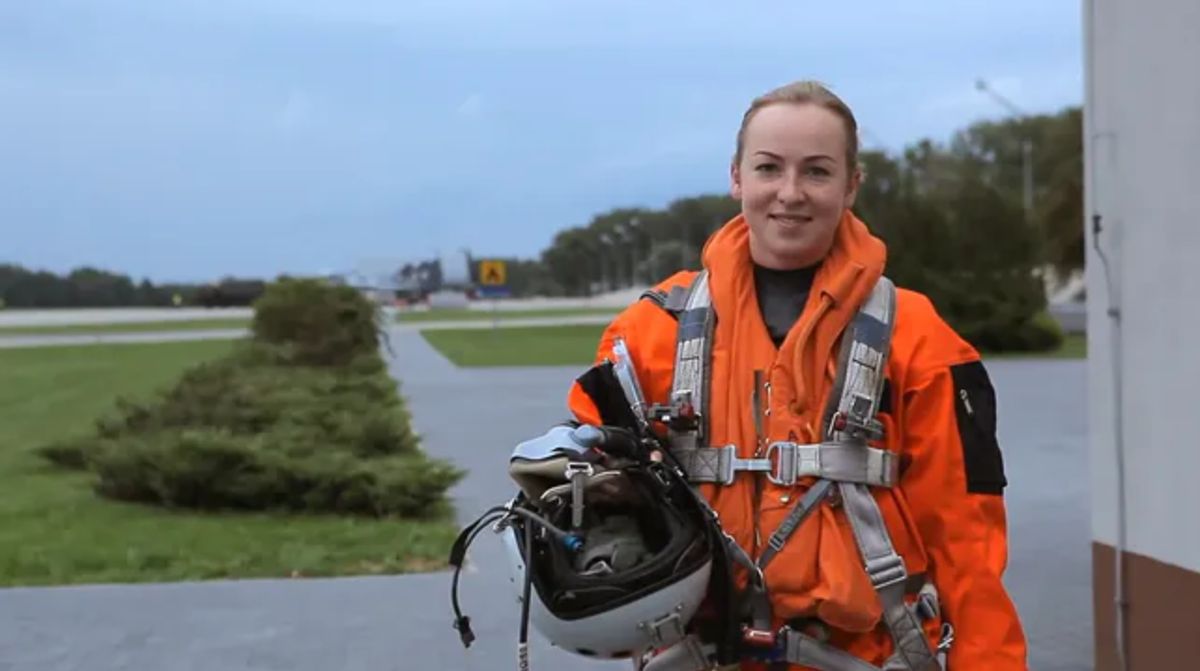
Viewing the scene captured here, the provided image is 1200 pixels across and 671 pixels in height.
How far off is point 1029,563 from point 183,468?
6.06 metres

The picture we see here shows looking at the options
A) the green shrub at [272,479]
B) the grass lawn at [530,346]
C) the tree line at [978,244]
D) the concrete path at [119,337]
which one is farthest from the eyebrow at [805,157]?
the concrete path at [119,337]

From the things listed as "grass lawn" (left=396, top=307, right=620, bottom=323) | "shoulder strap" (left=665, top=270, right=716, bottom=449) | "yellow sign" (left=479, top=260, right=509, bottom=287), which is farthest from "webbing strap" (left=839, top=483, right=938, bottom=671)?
"grass lawn" (left=396, top=307, right=620, bottom=323)

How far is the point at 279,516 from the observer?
35.4 ft

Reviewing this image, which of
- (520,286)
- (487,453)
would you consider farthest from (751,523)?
(520,286)

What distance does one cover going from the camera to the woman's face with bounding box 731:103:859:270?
94.3 inches

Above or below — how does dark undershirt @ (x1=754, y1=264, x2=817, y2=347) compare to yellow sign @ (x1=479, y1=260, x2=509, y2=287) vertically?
above

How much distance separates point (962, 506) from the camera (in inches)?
92.8

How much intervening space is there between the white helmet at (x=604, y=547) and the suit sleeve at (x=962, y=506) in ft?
1.21

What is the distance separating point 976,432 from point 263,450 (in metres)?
9.39

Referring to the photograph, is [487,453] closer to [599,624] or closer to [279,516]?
[279,516]

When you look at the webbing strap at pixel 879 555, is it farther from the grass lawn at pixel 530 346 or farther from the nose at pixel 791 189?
the grass lawn at pixel 530 346

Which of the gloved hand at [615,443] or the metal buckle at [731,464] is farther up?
the gloved hand at [615,443]

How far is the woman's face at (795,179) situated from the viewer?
2395mm

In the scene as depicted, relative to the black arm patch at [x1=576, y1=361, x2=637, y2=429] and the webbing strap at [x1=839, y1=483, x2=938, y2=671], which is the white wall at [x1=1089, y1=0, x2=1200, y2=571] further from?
the black arm patch at [x1=576, y1=361, x2=637, y2=429]
